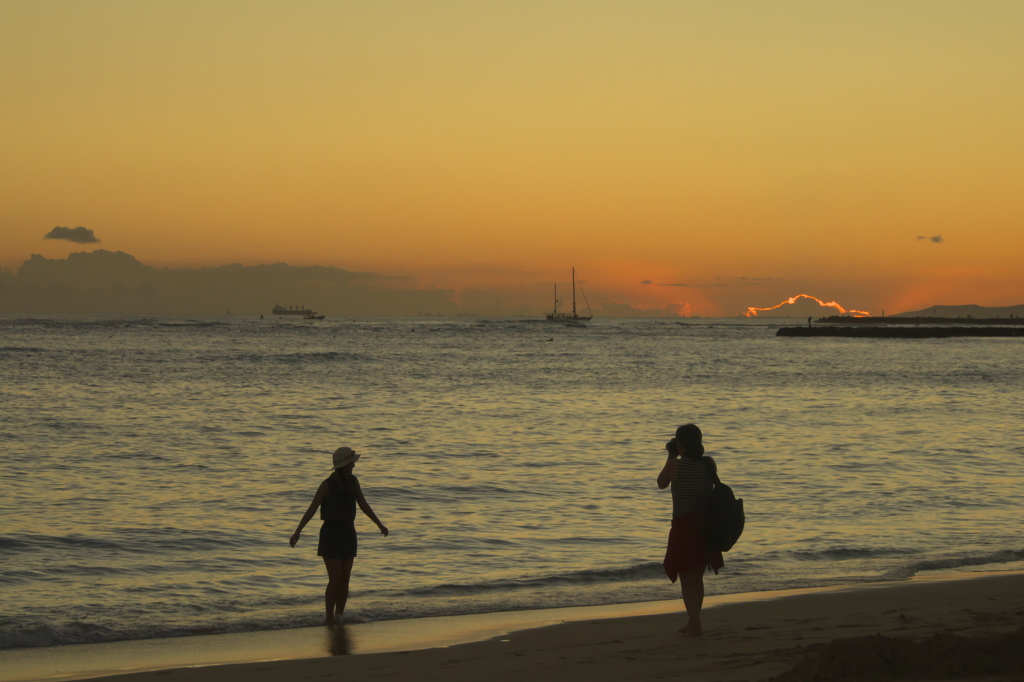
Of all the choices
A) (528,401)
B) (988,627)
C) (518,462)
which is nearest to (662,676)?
(988,627)

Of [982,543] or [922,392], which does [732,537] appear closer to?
[982,543]

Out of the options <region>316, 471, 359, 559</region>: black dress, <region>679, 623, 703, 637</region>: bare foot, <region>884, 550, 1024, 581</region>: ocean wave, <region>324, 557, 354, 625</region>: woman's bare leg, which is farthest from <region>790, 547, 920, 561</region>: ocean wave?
<region>316, 471, 359, 559</region>: black dress

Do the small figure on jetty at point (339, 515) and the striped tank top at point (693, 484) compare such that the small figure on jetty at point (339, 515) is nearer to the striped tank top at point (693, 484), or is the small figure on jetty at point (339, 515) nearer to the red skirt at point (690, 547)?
A: the red skirt at point (690, 547)

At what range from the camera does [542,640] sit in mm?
7801

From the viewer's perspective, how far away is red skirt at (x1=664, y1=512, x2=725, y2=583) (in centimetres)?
718

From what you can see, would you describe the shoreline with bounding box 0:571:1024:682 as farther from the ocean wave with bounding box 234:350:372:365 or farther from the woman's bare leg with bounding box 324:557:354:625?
the ocean wave with bounding box 234:350:372:365

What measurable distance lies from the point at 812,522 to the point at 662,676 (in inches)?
331

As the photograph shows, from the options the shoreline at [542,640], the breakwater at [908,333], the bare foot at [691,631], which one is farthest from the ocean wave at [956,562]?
the breakwater at [908,333]

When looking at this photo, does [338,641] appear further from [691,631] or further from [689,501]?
[689,501]

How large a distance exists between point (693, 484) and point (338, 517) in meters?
3.22

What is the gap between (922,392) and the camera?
42.2 meters

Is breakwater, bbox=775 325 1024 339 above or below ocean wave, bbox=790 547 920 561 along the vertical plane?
above


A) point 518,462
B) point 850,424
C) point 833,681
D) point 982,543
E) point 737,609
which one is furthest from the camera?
point 850,424

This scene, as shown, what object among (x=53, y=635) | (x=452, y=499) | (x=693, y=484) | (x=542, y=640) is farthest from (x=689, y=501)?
(x=452, y=499)
